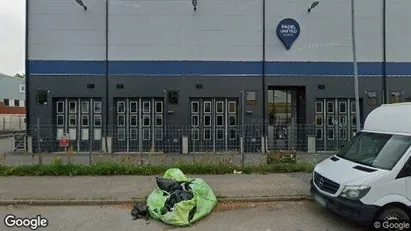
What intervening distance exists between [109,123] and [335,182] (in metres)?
14.0

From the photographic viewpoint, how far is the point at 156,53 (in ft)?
58.1

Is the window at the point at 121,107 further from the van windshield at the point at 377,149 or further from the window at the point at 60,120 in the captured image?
the van windshield at the point at 377,149

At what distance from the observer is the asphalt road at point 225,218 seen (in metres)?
5.84

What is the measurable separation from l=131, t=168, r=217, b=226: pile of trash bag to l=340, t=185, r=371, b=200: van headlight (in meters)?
2.61

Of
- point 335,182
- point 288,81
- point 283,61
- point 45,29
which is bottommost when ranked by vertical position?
point 335,182

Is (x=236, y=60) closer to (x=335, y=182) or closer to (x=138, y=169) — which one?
(x=138, y=169)

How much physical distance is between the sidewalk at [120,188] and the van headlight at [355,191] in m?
2.18

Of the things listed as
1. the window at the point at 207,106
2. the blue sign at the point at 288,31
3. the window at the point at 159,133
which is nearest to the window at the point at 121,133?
the window at the point at 159,133

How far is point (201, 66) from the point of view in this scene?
1775 cm

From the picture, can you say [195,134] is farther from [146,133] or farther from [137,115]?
[137,115]

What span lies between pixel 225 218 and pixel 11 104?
41.1 metres

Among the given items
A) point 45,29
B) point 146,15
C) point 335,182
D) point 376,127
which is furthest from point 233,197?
point 45,29

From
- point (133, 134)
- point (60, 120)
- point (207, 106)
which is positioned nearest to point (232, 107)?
point (207, 106)

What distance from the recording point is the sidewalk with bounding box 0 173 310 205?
7.45 metres
